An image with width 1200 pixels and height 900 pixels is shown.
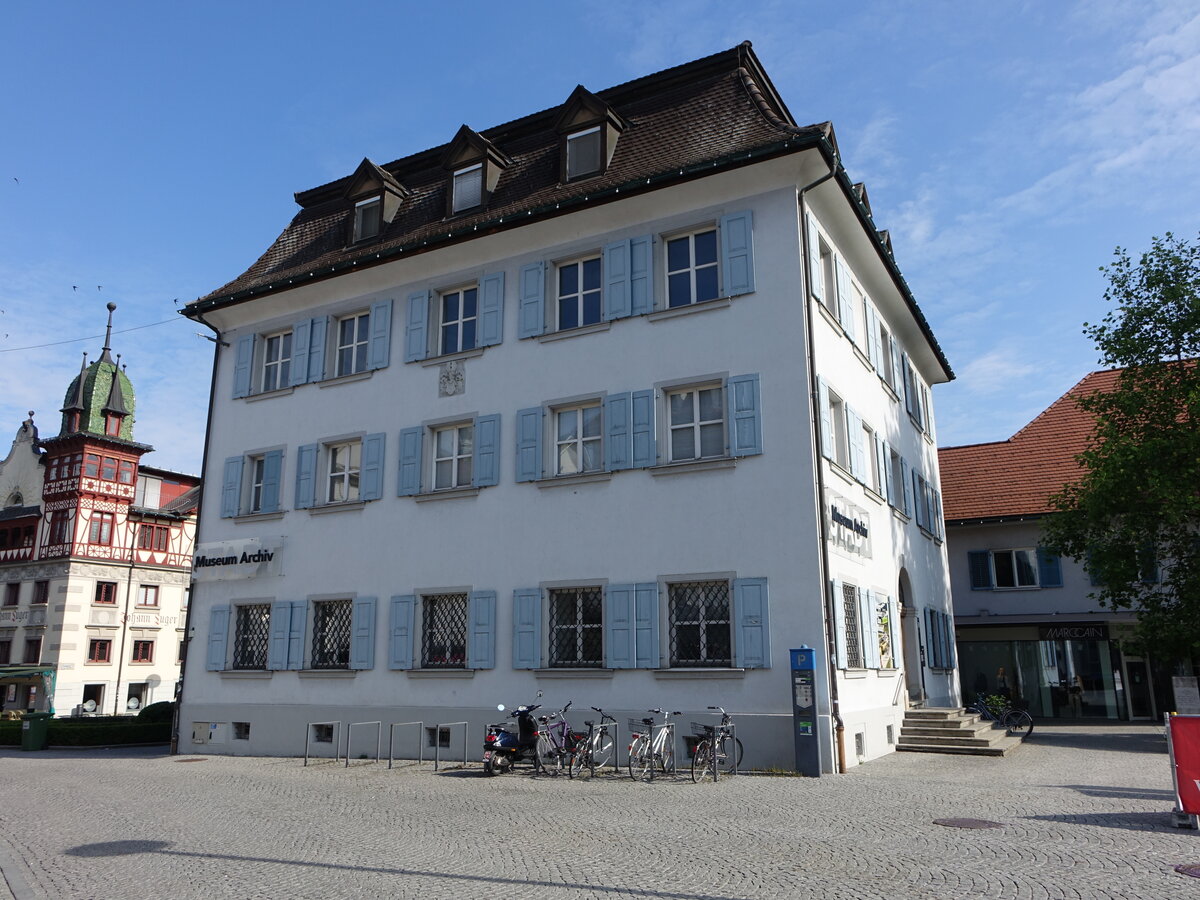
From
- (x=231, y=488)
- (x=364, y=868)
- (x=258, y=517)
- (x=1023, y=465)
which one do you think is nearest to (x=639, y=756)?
(x=364, y=868)

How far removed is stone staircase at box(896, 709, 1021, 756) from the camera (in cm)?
1778

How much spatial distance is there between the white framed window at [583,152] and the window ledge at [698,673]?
31.2 ft

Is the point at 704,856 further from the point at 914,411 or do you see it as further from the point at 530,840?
the point at 914,411

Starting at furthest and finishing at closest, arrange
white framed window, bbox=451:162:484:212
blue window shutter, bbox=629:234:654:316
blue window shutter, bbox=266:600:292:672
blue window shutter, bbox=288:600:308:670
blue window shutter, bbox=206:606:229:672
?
blue window shutter, bbox=206:606:229:672, white framed window, bbox=451:162:484:212, blue window shutter, bbox=266:600:292:672, blue window shutter, bbox=288:600:308:670, blue window shutter, bbox=629:234:654:316

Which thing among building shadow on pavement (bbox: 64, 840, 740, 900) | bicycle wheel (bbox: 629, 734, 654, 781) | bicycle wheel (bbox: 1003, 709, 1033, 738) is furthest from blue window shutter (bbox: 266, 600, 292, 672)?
bicycle wheel (bbox: 1003, 709, 1033, 738)

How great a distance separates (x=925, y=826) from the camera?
967 cm

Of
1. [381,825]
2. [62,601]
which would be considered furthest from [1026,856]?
[62,601]

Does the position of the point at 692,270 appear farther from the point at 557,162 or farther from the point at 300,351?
the point at 300,351

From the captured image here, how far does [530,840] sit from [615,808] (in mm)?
2194

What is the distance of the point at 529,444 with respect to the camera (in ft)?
59.1

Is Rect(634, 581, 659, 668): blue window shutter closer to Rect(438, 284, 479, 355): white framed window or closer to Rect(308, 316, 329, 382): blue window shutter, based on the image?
Rect(438, 284, 479, 355): white framed window

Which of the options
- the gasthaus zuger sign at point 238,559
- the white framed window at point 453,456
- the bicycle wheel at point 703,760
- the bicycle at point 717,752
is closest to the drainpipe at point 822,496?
the bicycle at point 717,752

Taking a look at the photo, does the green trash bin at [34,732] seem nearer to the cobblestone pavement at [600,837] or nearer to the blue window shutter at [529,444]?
the cobblestone pavement at [600,837]

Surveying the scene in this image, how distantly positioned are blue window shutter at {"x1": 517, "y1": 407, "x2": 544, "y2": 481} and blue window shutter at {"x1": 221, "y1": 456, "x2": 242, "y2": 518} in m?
7.62
